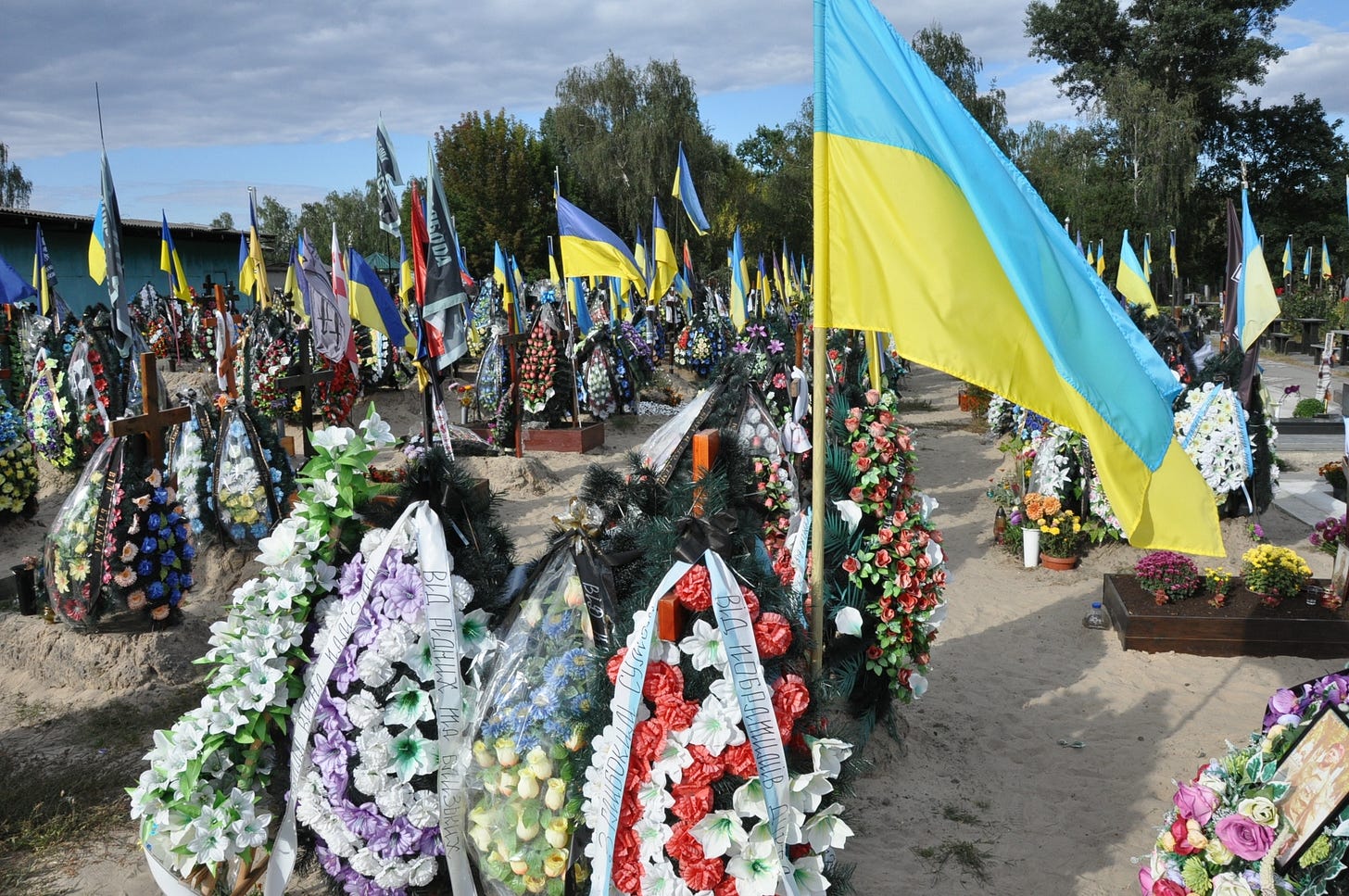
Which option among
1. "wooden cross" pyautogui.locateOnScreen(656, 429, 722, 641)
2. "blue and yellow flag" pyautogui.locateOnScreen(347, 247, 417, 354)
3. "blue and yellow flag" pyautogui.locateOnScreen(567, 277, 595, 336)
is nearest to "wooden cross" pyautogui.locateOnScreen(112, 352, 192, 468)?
"blue and yellow flag" pyautogui.locateOnScreen(347, 247, 417, 354)

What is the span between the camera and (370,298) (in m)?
10.3

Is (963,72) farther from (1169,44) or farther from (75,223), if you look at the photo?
(75,223)

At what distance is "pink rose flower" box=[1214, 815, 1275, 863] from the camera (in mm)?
2912

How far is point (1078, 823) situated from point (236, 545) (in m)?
6.61

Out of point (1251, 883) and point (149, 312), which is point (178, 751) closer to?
point (1251, 883)

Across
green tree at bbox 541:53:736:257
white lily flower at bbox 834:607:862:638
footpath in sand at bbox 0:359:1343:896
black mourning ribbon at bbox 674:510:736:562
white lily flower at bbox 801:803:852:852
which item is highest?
green tree at bbox 541:53:736:257

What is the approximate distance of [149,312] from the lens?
24.0 m

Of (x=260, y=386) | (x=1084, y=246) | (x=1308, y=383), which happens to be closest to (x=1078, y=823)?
(x=260, y=386)

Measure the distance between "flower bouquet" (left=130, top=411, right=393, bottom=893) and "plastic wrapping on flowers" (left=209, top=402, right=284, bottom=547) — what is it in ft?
15.6

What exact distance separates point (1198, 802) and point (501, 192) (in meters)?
38.4

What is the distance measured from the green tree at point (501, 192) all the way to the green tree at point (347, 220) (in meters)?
3.35

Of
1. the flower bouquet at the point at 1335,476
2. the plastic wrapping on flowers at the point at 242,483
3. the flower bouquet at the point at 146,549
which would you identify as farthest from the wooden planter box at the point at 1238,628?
the plastic wrapping on flowers at the point at 242,483

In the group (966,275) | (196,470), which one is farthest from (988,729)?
(196,470)

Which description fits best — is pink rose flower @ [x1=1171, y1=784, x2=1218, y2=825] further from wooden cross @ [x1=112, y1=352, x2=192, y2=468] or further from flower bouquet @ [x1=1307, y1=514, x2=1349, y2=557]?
flower bouquet @ [x1=1307, y1=514, x2=1349, y2=557]
